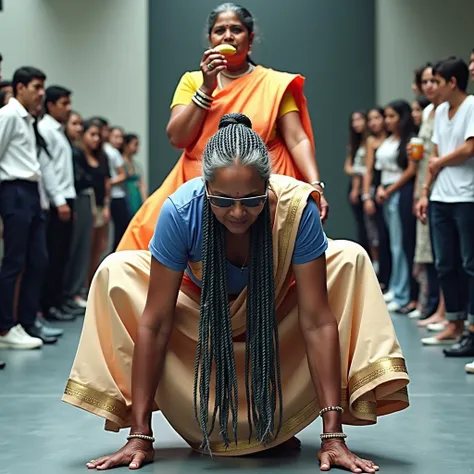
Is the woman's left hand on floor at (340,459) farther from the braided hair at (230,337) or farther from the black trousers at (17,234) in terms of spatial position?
the black trousers at (17,234)

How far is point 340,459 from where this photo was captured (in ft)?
8.22

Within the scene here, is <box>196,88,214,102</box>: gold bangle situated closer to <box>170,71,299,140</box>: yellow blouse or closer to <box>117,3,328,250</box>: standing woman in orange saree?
<box>117,3,328,250</box>: standing woman in orange saree

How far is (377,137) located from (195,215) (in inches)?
240

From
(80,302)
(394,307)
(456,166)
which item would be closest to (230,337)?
(456,166)

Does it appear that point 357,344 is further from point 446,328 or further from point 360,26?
point 360,26

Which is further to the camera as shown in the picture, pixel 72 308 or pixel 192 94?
pixel 72 308

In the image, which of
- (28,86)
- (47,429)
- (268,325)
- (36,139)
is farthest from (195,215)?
(36,139)

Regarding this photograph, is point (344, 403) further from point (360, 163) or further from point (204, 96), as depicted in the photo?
point (360, 163)

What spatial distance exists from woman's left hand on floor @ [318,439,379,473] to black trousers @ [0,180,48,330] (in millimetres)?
3002

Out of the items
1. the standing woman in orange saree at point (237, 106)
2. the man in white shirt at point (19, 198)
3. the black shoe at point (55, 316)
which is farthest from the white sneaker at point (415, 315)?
the standing woman in orange saree at point (237, 106)

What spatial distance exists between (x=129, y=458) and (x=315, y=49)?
10.6 meters

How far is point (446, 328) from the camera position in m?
5.50

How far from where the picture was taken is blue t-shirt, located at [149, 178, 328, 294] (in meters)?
2.57

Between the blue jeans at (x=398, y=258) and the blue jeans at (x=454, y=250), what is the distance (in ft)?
5.33
